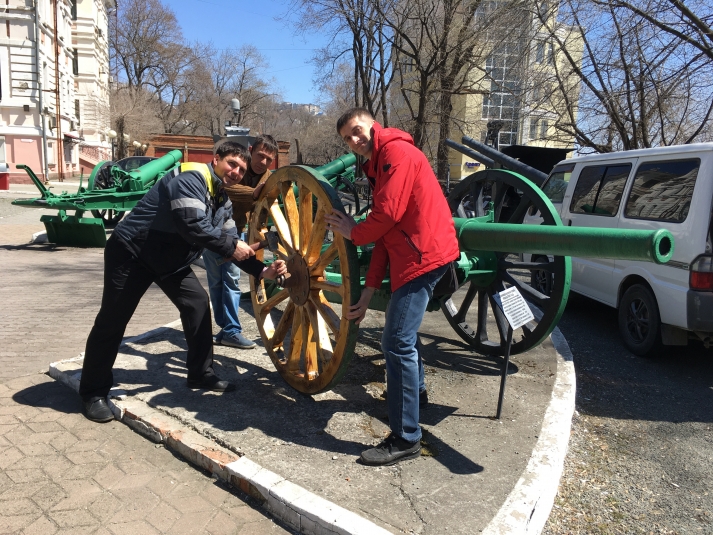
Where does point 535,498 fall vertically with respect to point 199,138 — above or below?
below

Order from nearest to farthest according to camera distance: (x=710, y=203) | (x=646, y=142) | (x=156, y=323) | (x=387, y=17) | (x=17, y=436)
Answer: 1. (x=17, y=436)
2. (x=710, y=203)
3. (x=156, y=323)
4. (x=646, y=142)
5. (x=387, y=17)

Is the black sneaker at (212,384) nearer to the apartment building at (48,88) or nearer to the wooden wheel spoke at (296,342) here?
the wooden wheel spoke at (296,342)

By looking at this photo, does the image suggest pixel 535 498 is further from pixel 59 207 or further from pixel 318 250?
pixel 59 207

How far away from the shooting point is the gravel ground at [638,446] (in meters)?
2.84

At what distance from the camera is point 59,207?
9.99 metres

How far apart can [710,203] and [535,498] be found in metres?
3.05

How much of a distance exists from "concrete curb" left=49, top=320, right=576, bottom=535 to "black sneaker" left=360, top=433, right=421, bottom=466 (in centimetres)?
40

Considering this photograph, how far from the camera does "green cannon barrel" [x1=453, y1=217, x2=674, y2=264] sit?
7.78 feet

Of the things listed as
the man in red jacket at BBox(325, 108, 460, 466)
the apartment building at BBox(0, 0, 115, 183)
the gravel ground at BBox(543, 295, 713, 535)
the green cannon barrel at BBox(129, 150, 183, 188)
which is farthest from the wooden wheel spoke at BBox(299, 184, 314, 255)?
the apartment building at BBox(0, 0, 115, 183)

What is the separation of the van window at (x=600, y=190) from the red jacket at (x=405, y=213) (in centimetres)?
350

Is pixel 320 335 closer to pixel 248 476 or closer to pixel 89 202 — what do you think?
pixel 248 476

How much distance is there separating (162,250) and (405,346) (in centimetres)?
165

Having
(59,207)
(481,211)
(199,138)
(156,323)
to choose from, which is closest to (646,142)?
(481,211)

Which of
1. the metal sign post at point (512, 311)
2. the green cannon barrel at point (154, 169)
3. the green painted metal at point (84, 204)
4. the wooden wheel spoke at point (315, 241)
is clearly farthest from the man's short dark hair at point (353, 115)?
the green cannon barrel at point (154, 169)
